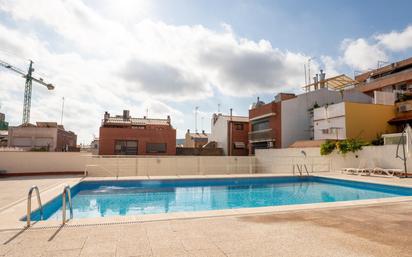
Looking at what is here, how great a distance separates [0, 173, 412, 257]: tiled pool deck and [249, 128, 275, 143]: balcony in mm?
24725

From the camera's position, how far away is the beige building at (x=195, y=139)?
2299 inches

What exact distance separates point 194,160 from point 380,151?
1448cm

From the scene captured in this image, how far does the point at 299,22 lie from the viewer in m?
14.1

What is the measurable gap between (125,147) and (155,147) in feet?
12.2

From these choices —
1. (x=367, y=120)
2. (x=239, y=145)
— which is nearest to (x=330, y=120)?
(x=367, y=120)

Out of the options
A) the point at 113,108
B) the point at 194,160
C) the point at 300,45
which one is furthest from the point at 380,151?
the point at 113,108

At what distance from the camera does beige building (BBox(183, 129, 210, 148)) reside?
58388 mm

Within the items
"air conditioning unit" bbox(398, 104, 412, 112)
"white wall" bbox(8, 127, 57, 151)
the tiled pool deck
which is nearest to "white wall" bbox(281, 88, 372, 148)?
"air conditioning unit" bbox(398, 104, 412, 112)

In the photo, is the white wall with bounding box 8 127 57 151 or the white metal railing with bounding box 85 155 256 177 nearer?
the white metal railing with bounding box 85 155 256 177

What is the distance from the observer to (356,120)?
83.9ft

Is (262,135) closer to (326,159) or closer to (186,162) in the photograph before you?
(326,159)

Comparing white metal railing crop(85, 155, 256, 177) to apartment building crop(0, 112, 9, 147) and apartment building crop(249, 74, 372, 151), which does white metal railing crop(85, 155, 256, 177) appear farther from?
apartment building crop(0, 112, 9, 147)

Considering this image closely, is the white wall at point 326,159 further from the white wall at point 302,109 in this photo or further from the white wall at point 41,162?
the white wall at point 41,162

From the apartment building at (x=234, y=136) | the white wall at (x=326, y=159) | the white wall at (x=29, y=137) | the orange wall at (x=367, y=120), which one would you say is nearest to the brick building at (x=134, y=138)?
the apartment building at (x=234, y=136)
